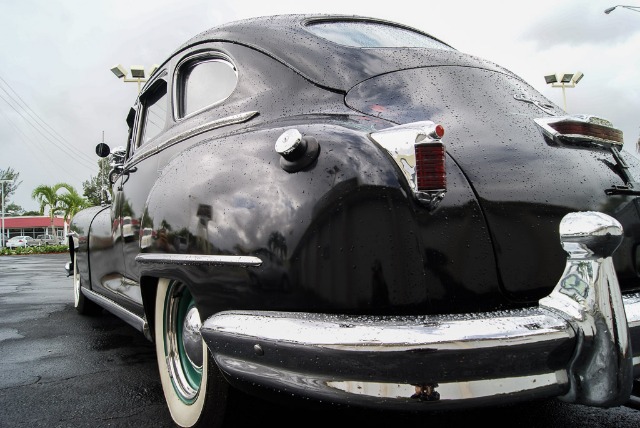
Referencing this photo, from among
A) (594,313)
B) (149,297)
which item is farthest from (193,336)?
(594,313)

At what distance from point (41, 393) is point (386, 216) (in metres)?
2.39

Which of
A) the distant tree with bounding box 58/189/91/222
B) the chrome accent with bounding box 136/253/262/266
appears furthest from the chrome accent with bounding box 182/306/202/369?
the distant tree with bounding box 58/189/91/222

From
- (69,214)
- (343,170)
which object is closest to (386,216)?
(343,170)

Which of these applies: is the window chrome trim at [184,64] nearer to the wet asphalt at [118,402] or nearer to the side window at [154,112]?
the side window at [154,112]

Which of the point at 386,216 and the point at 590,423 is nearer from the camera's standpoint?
the point at 386,216

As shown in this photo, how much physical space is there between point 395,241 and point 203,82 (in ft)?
5.46

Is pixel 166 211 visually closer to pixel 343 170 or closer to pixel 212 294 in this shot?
pixel 212 294

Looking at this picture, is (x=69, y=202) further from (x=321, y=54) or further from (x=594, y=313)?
(x=594, y=313)

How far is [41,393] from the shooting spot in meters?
2.82

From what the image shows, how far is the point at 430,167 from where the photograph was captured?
4.86ft

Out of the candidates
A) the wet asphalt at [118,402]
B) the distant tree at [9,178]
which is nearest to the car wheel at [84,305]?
the wet asphalt at [118,402]

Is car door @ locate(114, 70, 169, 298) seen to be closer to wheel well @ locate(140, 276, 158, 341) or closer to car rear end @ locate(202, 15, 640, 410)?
wheel well @ locate(140, 276, 158, 341)

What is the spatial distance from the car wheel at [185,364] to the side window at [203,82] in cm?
92

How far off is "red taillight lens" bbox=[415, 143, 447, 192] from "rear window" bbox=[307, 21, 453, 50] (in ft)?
3.23
